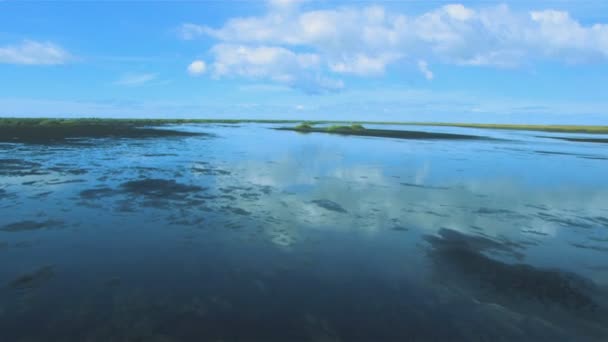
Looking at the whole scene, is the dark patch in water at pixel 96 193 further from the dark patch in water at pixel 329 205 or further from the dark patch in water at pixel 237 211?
the dark patch in water at pixel 329 205

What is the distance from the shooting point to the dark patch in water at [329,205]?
1342 centimetres

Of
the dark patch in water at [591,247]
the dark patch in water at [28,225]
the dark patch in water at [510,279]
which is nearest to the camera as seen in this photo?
the dark patch in water at [510,279]

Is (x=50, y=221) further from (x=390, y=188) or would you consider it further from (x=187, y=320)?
(x=390, y=188)

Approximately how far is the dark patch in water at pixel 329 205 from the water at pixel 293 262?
0.15 meters

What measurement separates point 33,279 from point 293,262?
621 cm

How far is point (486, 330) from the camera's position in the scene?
A: 19.9ft

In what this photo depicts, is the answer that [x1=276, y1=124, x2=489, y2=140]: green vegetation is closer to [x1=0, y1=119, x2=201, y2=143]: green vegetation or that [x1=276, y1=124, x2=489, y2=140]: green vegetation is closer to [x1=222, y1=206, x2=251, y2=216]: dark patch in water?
[x1=0, y1=119, x2=201, y2=143]: green vegetation

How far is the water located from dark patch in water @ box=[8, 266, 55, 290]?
0.14 feet

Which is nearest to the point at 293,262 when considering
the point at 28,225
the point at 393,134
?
the point at 28,225

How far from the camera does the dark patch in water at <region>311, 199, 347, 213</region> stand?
44.0ft

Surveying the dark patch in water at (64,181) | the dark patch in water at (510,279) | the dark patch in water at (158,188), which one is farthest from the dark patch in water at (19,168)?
the dark patch in water at (510,279)

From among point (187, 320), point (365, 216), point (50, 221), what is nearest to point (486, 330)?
point (187, 320)

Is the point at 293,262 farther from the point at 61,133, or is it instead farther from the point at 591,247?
the point at 61,133

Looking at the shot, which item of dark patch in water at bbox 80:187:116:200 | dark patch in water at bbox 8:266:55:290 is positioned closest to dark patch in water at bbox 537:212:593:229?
dark patch in water at bbox 8:266:55:290
